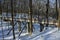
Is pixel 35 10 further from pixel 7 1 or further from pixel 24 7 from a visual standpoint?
pixel 7 1

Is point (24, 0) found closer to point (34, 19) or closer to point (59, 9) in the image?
point (34, 19)

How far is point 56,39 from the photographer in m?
5.28

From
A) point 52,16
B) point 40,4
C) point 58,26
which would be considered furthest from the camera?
point 40,4

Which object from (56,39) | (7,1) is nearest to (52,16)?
(7,1)

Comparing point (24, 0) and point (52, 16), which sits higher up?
point (24, 0)

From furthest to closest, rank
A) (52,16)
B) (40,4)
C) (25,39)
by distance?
(40,4), (52,16), (25,39)

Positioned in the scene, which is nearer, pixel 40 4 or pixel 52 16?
pixel 52 16

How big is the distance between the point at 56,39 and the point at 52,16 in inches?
225

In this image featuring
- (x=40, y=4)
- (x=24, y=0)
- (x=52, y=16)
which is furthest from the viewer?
(x=40, y=4)

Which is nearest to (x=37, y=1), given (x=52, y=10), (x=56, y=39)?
(x=52, y=10)

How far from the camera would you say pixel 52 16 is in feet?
35.8

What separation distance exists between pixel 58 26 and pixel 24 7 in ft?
8.55

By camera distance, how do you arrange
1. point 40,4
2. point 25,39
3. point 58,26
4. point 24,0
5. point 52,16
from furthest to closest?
point 40,4 → point 52,16 → point 24,0 → point 58,26 → point 25,39

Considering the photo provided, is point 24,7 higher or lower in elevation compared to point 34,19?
higher
